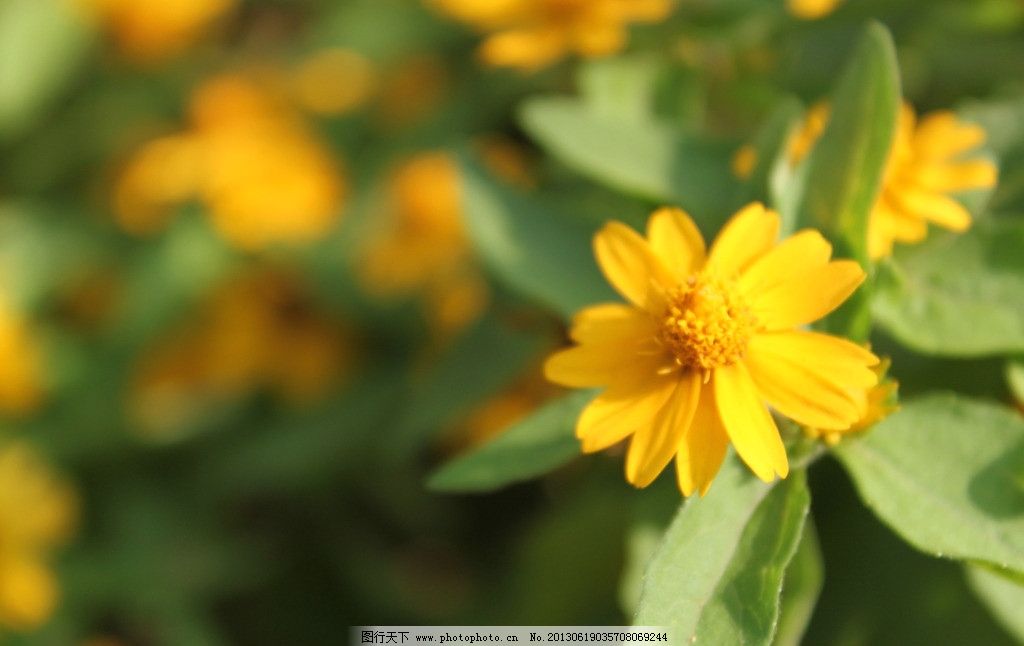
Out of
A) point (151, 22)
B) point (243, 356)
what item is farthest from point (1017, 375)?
point (151, 22)

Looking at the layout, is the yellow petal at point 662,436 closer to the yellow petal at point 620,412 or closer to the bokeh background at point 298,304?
the yellow petal at point 620,412

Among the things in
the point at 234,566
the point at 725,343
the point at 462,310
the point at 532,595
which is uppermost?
the point at 725,343

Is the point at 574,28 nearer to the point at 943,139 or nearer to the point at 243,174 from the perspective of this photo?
the point at 943,139

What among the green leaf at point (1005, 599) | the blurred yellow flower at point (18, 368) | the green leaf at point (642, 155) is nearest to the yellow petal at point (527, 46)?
the green leaf at point (642, 155)

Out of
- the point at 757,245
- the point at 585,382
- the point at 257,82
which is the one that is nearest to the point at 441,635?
the point at 585,382

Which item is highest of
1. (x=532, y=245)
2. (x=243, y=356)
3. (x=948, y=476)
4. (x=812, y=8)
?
(x=812, y=8)

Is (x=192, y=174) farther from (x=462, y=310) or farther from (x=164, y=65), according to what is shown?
(x=462, y=310)

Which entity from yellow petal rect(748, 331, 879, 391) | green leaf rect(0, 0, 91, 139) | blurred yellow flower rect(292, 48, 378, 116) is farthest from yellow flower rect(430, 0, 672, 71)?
green leaf rect(0, 0, 91, 139)

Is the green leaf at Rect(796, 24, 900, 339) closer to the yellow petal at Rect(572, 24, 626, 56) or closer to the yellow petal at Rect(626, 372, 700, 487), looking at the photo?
the yellow petal at Rect(626, 372, 700, 487)
